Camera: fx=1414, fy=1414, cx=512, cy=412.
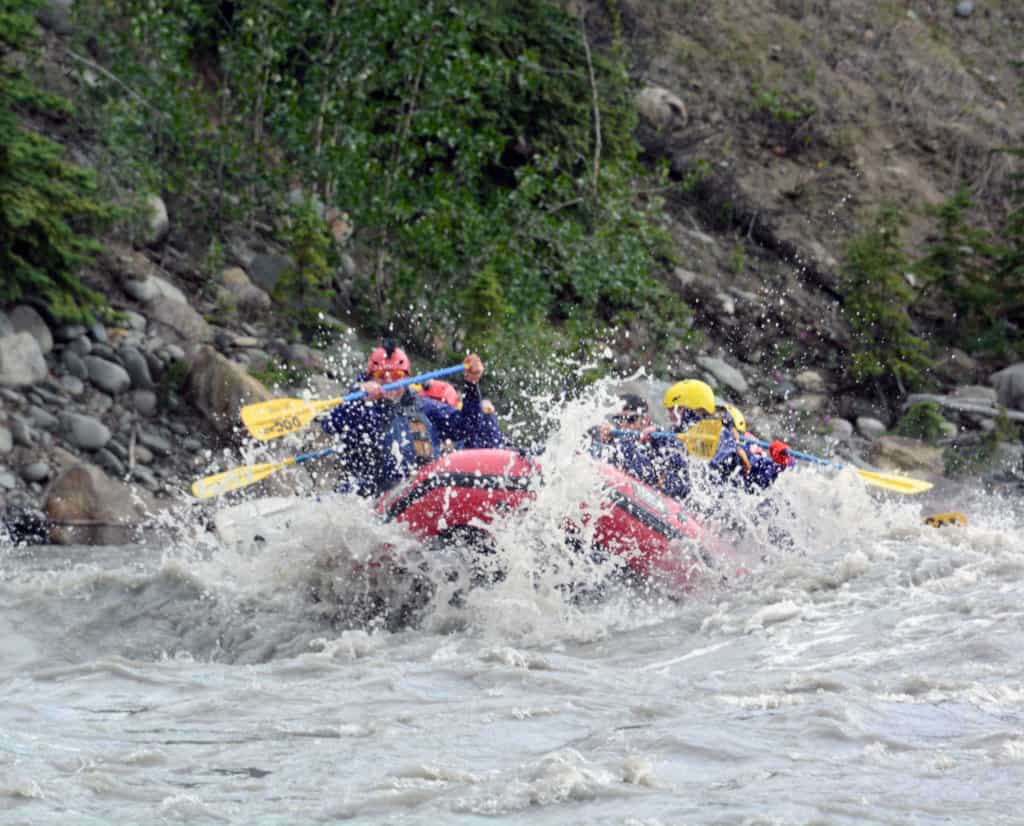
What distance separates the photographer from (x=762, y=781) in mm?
4027

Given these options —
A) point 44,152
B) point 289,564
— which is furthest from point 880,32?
point 289,564

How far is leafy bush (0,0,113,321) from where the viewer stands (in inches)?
430

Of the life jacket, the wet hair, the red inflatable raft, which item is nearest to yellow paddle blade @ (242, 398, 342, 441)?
the life jacket

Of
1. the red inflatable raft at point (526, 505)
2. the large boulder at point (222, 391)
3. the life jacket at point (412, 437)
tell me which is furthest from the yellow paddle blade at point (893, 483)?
the large boulder at point (222, 391)

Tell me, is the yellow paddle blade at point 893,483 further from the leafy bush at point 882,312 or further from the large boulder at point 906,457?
the leafy bush at point 882,312

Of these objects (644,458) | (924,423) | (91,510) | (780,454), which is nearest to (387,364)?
(644,458)

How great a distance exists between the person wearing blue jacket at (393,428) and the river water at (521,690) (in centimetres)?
110

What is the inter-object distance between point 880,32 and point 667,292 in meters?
8.41

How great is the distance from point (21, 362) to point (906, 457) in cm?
920

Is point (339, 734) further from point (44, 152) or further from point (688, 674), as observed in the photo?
point (44, 152)

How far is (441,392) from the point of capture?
365 inches

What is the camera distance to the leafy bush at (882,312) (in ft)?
56.7

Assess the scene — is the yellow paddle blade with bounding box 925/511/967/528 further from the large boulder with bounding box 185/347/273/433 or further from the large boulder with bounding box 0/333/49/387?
the large boulder with bounding box 0/333/49/387

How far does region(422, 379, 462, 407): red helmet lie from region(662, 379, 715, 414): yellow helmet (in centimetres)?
142
